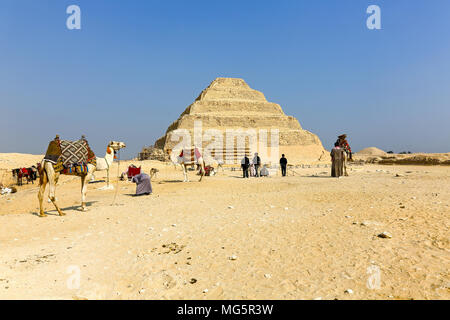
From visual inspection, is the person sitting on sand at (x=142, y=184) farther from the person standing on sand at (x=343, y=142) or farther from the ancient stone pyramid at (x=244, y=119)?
the ancient stone pyramid at (x=244, y=119)

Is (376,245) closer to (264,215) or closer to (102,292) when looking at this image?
(264,215)

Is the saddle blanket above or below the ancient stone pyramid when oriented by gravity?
below

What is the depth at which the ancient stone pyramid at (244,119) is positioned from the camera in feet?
215

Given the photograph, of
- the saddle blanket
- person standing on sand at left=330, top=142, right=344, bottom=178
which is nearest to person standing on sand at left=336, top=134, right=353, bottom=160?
person standing on sand at left=330, top=142, right=344, bottom=178

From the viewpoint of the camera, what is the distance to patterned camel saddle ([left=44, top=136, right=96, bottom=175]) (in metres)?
7.45

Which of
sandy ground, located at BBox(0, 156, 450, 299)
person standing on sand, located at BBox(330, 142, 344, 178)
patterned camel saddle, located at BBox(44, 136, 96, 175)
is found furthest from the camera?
person standing on sand, located at BBox(330, 142, 344, 178)

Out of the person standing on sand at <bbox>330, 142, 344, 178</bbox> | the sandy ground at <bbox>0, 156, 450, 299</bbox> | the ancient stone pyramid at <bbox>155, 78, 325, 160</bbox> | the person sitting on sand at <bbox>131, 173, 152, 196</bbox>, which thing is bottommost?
the sandy ground at <bbox>0, 156, 450, 299</bbox>

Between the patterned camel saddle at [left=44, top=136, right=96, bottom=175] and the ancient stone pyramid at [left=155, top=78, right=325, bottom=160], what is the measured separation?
51562 millimetres

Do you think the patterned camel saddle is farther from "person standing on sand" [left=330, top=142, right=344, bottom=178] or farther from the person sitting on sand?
"person standing on sand" [left=330, top=142, right=344, bottom=178]

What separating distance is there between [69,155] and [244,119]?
209 feet

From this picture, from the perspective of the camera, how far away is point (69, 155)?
25.1 ft

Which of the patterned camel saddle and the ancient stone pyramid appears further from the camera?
the ancient stone pyramid

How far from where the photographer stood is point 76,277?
346 centimetres
